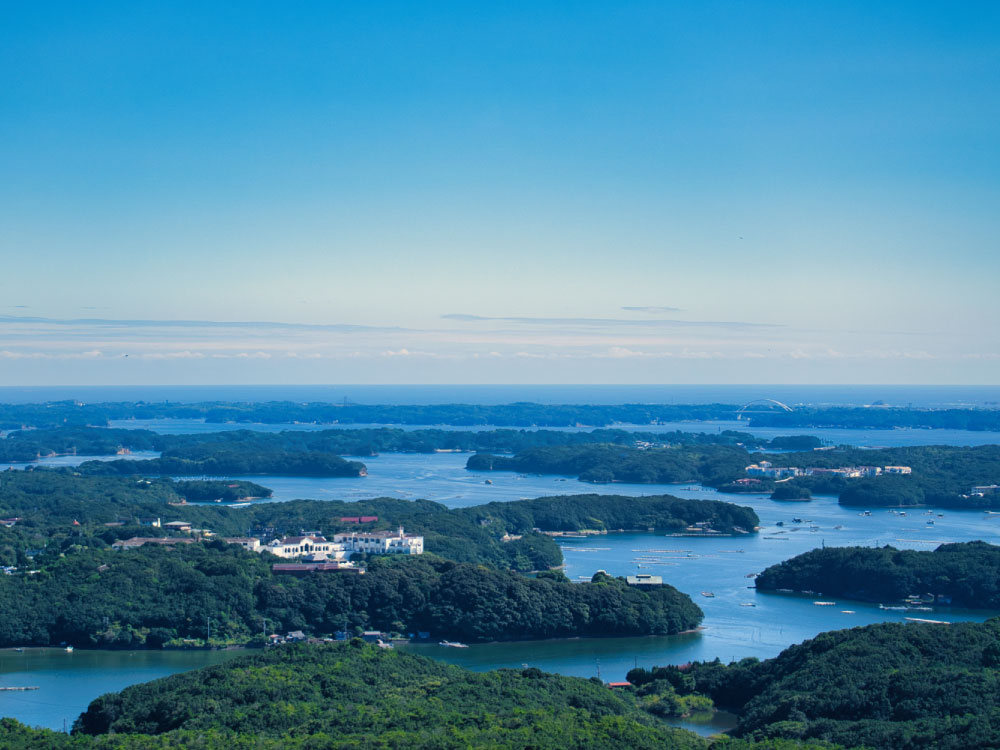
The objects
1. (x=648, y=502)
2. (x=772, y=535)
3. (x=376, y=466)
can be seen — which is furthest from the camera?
(x=376, y=466)

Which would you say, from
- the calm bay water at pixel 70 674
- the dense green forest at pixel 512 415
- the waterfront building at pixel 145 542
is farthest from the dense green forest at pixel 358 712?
the dense green forest at pixel 512 415

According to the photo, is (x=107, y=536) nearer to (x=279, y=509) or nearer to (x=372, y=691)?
(x=279, y=509)

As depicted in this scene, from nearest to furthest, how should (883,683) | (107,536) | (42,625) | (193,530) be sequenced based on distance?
(883,683)
(42,625)
(107,536)
(193,530)

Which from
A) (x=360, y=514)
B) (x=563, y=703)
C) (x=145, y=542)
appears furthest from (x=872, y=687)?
(x=360, y=514)

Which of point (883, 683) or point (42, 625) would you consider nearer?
point (883, 683)

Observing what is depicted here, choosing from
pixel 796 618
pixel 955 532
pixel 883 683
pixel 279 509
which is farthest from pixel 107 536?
pixel 955 532

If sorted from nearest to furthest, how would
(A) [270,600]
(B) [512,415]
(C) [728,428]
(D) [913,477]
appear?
(A) [270,600] < (D) [913,477] < (C) [728,428] < (B) [512,415]

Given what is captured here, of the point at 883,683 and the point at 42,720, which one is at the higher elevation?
the point at 883,683

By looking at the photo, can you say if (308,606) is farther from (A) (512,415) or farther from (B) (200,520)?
(A) (512,415)
